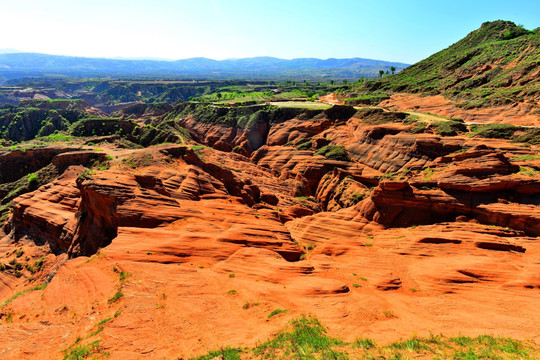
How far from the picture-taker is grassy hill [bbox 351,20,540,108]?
64125 millimetres

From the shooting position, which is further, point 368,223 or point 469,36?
point 469,36

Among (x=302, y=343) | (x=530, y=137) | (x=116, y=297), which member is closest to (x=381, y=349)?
(x=302, y=343)

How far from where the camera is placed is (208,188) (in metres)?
39.0

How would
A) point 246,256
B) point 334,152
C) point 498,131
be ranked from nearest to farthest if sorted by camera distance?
point 246,256, point 498,131, point 334,152

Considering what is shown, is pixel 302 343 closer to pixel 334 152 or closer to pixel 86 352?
pixel 86 352

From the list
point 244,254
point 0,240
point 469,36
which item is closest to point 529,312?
point 244,254

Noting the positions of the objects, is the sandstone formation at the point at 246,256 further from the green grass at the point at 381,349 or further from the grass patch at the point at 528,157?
the green grass at the point at 381,349

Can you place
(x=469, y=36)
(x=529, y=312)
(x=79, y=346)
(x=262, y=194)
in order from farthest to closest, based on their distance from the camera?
(x=469, y=36) < (x=262, y=194) < (x=529, y=312) < (x=79, y=346)

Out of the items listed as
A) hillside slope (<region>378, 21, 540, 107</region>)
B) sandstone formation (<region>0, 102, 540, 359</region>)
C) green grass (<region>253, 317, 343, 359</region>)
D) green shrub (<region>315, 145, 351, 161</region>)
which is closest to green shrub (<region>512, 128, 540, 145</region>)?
sandstone formation (<region>0, 102, 540, 359</region>)

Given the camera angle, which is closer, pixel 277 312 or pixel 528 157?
pixel 277 312

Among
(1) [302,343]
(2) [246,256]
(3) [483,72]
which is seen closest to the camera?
(1) [302,343]

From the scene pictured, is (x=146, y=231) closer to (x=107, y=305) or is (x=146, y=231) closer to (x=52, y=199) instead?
(x=107, y=305)

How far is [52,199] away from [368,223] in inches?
1566

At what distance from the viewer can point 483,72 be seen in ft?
269
